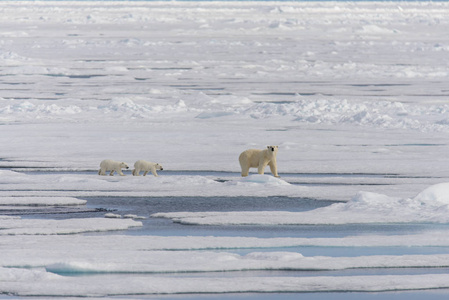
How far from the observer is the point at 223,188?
9289 millimetres

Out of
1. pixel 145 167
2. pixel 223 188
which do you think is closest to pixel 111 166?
pixel 145 167

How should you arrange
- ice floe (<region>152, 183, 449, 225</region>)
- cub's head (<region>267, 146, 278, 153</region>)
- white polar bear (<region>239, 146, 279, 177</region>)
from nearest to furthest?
ice floe (<region>152, 183, 449, 225</region>) → cub's head (<region>267, 146, 278, 153</region>) → white polar bear (<region>239, 146, 279, 177</region>)

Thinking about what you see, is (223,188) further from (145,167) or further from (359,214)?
(359,214)

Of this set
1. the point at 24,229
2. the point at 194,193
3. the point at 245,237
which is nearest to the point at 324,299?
the point at 245,237

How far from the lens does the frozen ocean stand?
5645mm

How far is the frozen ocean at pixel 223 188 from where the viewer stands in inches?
222

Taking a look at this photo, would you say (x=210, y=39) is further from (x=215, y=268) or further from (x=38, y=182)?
(x=215, y=268)

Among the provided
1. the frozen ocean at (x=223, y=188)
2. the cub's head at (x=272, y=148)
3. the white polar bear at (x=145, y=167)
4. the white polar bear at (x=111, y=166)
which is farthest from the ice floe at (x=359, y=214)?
the white polar bear at (x=111, y=166)

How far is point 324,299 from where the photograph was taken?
205 inches

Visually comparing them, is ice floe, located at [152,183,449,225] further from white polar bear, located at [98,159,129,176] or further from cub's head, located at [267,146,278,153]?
white polar bear, located at [98,159,129,176]

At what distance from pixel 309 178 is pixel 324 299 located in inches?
204

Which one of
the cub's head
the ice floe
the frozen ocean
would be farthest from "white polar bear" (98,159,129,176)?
the ice floe

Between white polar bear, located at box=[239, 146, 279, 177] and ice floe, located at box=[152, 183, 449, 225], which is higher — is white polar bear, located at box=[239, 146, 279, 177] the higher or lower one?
the higher one

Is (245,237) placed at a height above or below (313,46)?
below
